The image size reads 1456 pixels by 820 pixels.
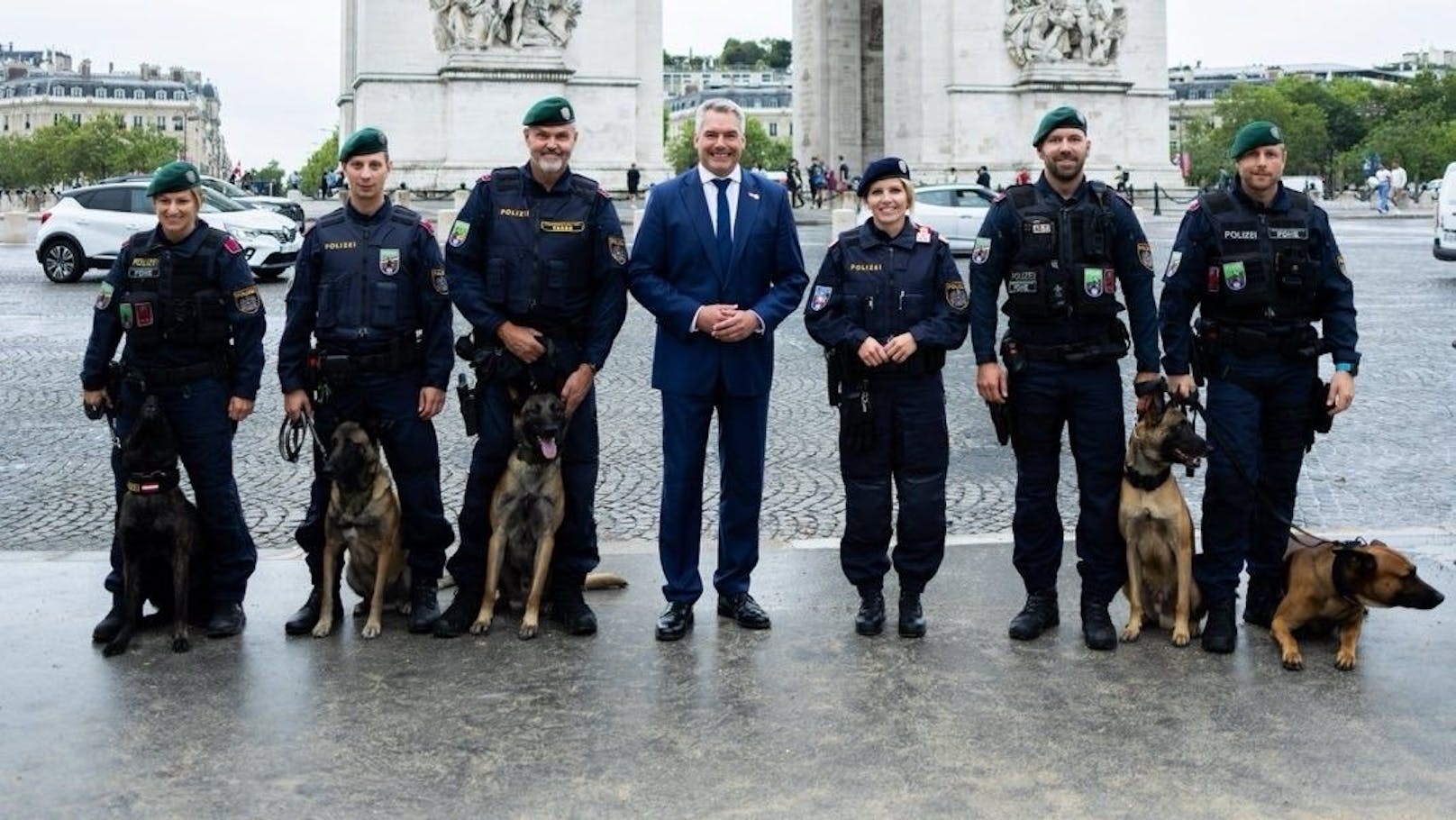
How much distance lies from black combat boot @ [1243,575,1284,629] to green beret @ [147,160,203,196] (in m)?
3.72

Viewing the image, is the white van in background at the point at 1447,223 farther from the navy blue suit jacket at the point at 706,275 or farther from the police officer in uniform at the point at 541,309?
the police officer in uniform at the point at 541,309

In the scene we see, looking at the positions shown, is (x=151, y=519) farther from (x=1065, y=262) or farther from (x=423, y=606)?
(x=1065, y=262)

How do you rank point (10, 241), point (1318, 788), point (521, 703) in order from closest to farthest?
1. point (1318, 788)
2. point (521, 703)
3. point (10, 241)

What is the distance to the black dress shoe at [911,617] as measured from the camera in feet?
18.4

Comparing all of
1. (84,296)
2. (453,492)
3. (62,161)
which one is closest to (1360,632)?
(453,492)

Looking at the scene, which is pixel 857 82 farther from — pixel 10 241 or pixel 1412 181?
pixel 1412 181

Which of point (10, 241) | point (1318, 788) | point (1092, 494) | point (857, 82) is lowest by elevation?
point (1318, 788)

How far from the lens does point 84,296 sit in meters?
19.6

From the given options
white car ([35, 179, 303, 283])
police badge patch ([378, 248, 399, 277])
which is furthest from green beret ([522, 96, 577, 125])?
white car ([35, 179, 303, 283])

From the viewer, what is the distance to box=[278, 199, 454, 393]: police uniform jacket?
18.5 ft

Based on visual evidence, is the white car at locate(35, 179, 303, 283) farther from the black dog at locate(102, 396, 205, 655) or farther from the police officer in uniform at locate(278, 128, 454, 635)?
the black dog at locate(102, 396, 205, 655)

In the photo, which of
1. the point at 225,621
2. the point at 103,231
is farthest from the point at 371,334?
the point at 103,231

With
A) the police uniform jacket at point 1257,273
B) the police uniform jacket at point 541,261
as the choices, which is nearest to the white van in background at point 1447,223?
the police uniform jacket at point 1257,273

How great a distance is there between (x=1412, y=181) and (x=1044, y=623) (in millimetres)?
76844
